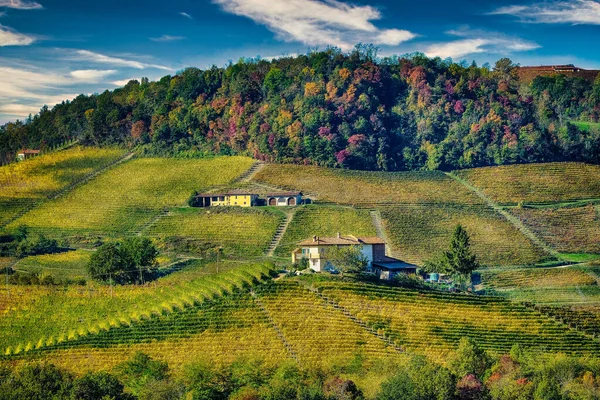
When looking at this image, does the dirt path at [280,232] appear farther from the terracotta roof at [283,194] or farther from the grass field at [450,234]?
the grass field at [450,234]

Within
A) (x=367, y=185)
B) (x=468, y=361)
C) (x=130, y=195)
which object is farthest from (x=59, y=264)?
(x=468, y=361)

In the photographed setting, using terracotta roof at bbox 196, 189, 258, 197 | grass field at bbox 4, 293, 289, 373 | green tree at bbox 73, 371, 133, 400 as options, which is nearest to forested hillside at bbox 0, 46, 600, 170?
terracotta roof at bbox 196, 189, 258, 197

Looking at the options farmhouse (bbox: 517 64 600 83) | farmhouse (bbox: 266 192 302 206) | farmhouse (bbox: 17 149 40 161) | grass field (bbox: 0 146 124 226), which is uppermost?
farmhouse (bbox: 517 64 600 83)

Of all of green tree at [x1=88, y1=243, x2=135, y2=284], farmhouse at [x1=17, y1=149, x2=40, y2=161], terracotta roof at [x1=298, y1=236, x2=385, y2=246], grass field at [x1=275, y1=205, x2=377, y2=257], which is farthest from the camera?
farmhouse at [x1=17, y1=149, x2=40, y2=161]

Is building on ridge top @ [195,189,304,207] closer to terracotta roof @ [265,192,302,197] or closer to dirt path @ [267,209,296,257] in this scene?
terracotta roof @ [265,192,302,197]

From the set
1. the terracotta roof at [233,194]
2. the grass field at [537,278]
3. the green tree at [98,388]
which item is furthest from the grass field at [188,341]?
the terracotta roof at [233,194]

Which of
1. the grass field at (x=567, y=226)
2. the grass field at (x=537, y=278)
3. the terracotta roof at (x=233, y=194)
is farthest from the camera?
the terracotta roof at (x=233, y=194)
